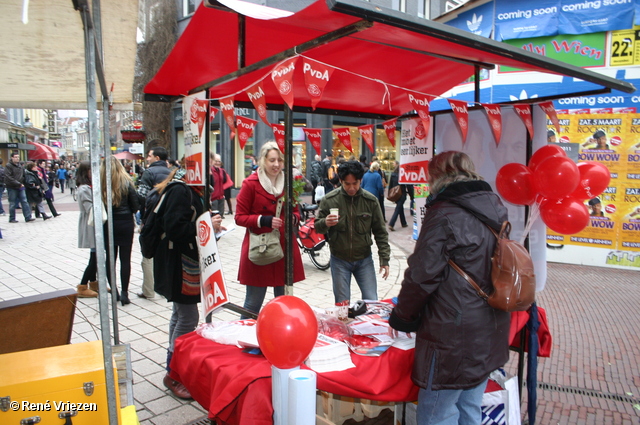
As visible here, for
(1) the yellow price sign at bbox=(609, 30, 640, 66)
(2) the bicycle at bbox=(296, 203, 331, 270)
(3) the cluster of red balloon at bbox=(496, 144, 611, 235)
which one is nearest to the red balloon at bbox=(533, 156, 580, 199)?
(3) the cluster of red balloon at bbox=(496, 144, 611, 235)

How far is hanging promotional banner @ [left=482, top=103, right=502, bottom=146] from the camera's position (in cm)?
356

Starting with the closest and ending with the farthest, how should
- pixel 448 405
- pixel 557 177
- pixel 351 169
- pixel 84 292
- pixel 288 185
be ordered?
pixel 448 405 → pixel 288 185 → pixel 557 177 → pixel 351 169 → pixel 84 292

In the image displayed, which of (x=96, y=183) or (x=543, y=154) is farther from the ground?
(x=543, y=154)

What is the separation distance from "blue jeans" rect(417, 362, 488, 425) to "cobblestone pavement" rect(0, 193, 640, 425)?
101 cm

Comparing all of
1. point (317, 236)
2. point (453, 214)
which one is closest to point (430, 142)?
point (453, 214)

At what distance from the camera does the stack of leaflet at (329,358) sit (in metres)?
2.30

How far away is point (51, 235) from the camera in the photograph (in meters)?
10.8

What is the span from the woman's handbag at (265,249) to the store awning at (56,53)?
62.2 inches

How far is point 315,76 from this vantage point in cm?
262

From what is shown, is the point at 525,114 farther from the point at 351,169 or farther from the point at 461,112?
the point at 351,169

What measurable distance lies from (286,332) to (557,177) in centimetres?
230

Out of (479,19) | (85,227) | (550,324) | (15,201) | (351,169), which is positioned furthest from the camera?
(15,201)

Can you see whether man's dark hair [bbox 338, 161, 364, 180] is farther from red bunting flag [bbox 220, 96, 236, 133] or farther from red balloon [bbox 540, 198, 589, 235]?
red balloon [bbox 540, 198, 589, 235]

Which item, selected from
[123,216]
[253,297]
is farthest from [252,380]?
[123,216]
